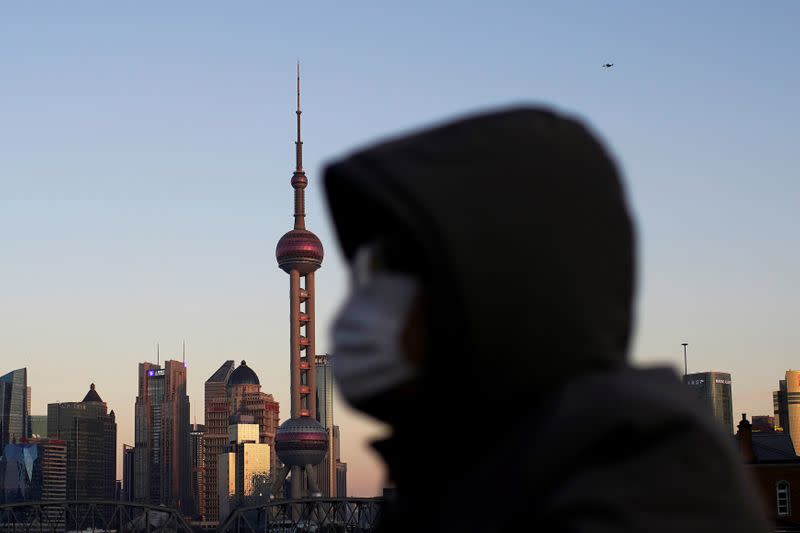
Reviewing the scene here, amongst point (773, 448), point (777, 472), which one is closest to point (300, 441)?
point (773, 448)

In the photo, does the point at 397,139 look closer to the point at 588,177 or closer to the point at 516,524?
the point at 588,177

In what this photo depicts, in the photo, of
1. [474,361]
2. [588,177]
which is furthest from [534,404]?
[588,177]

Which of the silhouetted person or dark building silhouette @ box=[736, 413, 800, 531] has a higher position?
the silhouetted person

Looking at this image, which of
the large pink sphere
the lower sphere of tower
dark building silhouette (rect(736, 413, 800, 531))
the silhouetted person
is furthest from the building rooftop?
the large pink sphere

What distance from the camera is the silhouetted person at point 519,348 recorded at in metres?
2.16

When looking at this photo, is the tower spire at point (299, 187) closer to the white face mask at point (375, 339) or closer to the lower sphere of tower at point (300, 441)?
the lower sphere of tower at point (300, 441)

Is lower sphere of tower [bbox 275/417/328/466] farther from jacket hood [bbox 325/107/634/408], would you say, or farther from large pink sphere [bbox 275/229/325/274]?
jacket hood [bbox 325/107/634/408]

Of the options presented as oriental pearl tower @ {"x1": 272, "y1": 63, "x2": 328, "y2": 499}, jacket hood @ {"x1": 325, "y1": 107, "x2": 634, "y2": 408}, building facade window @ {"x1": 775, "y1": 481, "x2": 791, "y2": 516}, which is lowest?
building facade window @ {"x1": 775, "y1": 481, "x2": 791, "y2": 516}

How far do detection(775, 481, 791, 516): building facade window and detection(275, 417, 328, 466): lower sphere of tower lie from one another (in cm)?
12165

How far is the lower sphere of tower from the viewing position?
174 meters

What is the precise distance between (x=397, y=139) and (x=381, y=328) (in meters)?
0.40

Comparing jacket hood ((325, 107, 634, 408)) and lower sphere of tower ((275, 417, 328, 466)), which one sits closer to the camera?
jacket hood ((325, 107, 634, 408))

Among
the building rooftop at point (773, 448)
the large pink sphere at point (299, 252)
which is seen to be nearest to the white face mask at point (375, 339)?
the building rooftop at point (773, 448)

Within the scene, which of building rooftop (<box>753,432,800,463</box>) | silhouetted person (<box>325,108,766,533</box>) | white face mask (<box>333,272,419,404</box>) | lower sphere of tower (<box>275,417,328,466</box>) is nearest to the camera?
silhouetted person (<box>325,108,766,533</box>)
